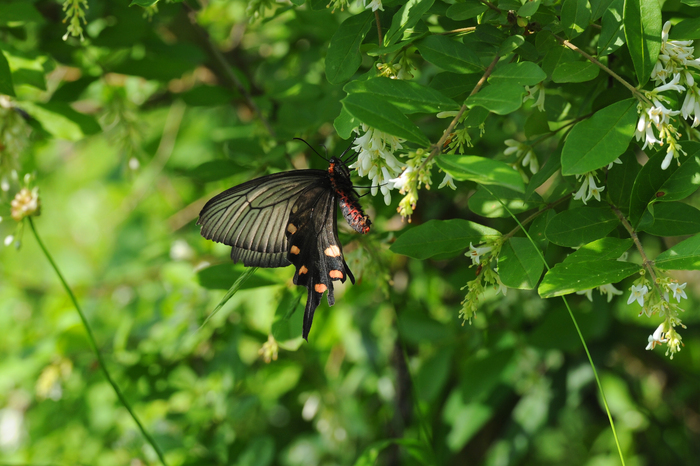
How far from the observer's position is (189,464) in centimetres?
142

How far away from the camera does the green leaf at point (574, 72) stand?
744mm

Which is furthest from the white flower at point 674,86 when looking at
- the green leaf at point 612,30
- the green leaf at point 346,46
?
the green leaf at point 346,46

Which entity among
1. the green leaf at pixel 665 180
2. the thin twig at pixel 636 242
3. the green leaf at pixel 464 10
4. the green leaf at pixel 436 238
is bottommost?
the green leaf at pixel 436 238

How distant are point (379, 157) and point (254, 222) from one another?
269 millimetres

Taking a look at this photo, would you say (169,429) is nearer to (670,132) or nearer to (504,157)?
(504,157)

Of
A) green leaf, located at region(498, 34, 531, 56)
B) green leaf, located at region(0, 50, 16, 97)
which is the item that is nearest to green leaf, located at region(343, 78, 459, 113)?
green leaf, located at region(498, 34, 531, 56)

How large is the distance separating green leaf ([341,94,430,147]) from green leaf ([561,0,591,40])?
0.29 metres

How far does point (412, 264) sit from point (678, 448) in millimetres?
1148

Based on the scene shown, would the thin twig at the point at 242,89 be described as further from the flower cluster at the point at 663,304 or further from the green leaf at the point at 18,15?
the flower cluster at the point at 663,304

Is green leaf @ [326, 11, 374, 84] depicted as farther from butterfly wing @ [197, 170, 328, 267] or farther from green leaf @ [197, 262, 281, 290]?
green leaf @ [197, 262, 281, 290]

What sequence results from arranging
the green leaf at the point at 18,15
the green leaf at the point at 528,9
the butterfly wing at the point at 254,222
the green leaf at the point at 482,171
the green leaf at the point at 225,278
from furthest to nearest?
1. the green leaf at the point at 225,278
2. the green leaf at the point at 18,15
3. the butterfly wing at the point at 254,222
4. the green leaf at the point at 528,9
5. the green leaf at the point at 482,171

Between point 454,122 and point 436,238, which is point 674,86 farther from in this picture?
point 436,238

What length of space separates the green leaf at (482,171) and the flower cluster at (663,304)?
0.26m

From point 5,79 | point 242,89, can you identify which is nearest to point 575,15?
point 242,89
